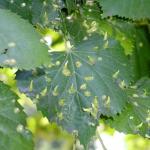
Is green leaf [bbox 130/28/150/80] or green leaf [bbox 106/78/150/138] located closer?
green leaf [bbox 106/78/150/138]

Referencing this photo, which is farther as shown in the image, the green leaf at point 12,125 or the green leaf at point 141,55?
the green leaf at point 141,55

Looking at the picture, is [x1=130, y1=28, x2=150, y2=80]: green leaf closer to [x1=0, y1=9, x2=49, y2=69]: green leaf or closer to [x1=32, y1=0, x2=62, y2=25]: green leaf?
[x1=32, y1=0, x2=62, y2=25]: green leaf

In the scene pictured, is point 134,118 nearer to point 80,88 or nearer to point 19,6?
point 80,88

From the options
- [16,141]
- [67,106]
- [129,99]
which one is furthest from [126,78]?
[16,141]

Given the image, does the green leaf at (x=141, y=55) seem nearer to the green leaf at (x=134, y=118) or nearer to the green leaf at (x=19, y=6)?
the green leaf at (x=134, y=118)

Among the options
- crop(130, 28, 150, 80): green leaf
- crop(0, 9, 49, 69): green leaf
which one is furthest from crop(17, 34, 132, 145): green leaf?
crop(130, 28, 150, 80): green leaf

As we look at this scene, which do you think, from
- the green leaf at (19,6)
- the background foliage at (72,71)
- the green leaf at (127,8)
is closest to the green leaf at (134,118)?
the background foliage at (72,71)
